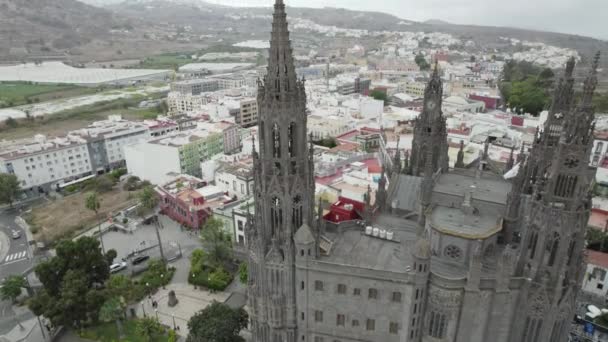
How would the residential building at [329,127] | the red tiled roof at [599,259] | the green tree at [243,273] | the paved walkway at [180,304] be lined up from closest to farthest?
the paved walkway at [180,304] < the red tiled roof at [599,259] < the green tree at [243,273] < the residential building at [329,127]

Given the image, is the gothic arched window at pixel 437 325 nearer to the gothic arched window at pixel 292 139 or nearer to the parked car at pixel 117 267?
the gothic arched window at pixel 292 139

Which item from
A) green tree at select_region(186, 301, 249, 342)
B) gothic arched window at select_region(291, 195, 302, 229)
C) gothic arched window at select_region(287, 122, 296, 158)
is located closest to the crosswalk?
green tree at select_region(186, 301, 249, 342)

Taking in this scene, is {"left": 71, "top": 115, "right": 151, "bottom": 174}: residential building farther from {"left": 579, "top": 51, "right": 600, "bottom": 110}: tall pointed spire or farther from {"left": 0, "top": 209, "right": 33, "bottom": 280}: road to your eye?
{"left": 579, "top": 51, "right": 600, "bottom": 110}: tall pointed spire

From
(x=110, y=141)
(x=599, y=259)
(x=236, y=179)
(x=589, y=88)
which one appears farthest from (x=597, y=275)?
(x=110, y=141)

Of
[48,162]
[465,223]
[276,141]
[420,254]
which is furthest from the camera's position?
[48,162]

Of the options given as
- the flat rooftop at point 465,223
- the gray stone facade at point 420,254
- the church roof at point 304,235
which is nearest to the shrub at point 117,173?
the gray stone facade at point 420,254

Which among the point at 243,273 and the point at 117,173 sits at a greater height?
the point at 243,273

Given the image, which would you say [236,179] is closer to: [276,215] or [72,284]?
[72,284]
